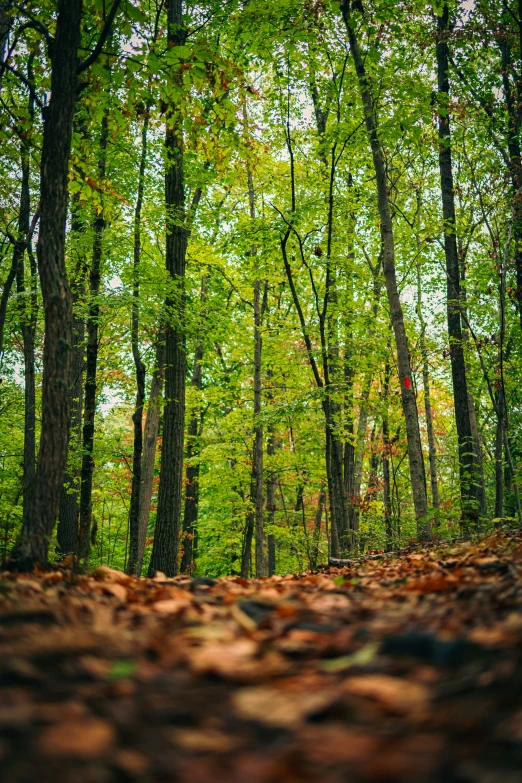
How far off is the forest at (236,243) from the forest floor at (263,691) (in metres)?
2.27

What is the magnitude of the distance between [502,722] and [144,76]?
5.80 metres

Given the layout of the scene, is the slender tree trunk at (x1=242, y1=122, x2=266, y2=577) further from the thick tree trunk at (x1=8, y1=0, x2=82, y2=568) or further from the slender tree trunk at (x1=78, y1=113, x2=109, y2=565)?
the thick tree trunk at (x1=8, y1=0, x2=82, y2=568)

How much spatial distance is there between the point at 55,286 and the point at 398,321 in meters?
5.75

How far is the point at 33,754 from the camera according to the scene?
3.48ft

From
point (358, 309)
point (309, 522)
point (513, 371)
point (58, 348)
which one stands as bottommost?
point (309, 522)

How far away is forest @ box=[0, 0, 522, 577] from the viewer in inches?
208

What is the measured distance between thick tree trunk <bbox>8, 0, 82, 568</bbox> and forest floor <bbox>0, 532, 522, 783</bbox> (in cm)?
164

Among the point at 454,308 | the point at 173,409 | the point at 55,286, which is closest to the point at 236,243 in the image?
the point at 173,409

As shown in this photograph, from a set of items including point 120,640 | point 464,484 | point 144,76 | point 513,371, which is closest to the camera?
point 120,640

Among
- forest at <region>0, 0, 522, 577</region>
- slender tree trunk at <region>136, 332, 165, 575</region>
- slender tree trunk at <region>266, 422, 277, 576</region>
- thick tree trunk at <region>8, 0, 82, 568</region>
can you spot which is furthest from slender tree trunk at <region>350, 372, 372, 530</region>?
thick tree trunk at <region>8, 0, 82, 568</region>

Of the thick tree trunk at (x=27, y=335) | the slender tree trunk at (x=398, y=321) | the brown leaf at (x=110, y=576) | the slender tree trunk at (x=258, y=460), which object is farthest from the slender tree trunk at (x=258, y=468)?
the brown leaf at (x=110, y=576)

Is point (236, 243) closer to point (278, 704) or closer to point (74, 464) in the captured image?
point (74, 464)

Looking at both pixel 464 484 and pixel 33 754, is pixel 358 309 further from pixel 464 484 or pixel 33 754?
pixel 33 754

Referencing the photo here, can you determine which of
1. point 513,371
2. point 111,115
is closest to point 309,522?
point 513,371
